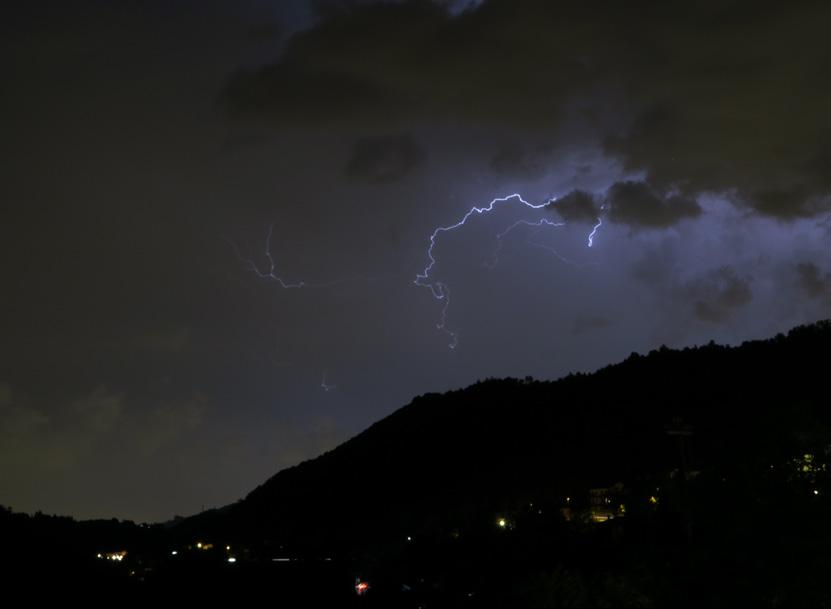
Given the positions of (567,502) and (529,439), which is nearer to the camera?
(567,502)

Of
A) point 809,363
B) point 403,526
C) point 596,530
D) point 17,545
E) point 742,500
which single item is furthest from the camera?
point 403,526

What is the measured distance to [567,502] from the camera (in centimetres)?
4659

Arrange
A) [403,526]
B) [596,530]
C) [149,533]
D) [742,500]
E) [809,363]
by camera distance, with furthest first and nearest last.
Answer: [149,533] → [403,526] → [809,363] → [596,530] → [742,500]

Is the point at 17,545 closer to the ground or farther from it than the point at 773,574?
farther from it

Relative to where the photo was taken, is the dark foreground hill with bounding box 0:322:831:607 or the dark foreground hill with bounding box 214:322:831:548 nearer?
the dark foreground hill with bounding box 0:322:831:607

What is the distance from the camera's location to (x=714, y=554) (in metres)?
14.7

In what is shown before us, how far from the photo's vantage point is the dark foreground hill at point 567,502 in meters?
14.6

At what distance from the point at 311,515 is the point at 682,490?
210ft

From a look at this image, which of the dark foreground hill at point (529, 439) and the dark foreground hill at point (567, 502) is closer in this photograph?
the dark foreground hill at point (567, 502)

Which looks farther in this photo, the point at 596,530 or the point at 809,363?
the point at 809,363

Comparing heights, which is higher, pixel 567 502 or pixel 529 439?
pixel 529 439

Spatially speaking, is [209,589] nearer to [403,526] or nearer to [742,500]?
[742,500]

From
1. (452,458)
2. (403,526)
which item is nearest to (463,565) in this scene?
(403,526)

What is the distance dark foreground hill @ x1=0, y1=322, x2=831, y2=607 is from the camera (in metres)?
14.6
